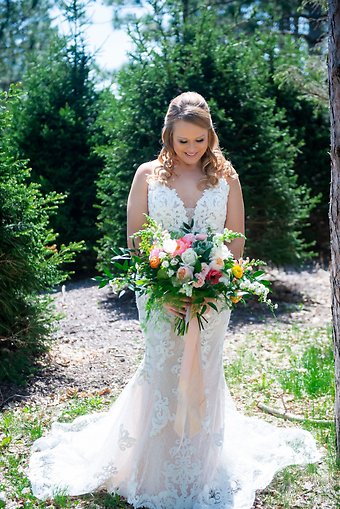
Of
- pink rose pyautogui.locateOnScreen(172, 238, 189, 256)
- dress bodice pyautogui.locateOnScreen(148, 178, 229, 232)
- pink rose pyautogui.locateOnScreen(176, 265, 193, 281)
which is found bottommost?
pink rose pyautogui.locateOnScreen(176, 265, 193, 281)

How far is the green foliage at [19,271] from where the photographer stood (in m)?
5.75

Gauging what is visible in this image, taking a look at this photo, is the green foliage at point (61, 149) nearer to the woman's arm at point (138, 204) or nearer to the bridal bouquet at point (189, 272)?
the woman's arm at point (138, 204)

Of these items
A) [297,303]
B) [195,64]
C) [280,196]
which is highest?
[195,64]

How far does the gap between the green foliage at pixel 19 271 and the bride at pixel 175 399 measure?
81.2 inches

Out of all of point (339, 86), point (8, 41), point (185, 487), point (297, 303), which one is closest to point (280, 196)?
point (297, 303)

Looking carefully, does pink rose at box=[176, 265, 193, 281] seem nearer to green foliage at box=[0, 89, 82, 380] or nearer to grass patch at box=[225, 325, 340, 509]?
grass patch at box=[225, 325, 340, 509]

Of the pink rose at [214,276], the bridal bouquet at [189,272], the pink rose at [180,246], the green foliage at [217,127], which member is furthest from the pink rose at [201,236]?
the green foliage at [217,127]

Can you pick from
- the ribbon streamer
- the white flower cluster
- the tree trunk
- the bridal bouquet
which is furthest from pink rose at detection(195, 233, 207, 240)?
the tree trunk

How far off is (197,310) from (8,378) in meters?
2.85

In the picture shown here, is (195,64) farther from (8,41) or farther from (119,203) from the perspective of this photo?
(8,41)

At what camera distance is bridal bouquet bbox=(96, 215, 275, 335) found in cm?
326

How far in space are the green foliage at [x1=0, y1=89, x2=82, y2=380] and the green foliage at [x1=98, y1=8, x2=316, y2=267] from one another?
284cm

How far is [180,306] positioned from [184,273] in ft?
0.87

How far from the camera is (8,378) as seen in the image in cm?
567
